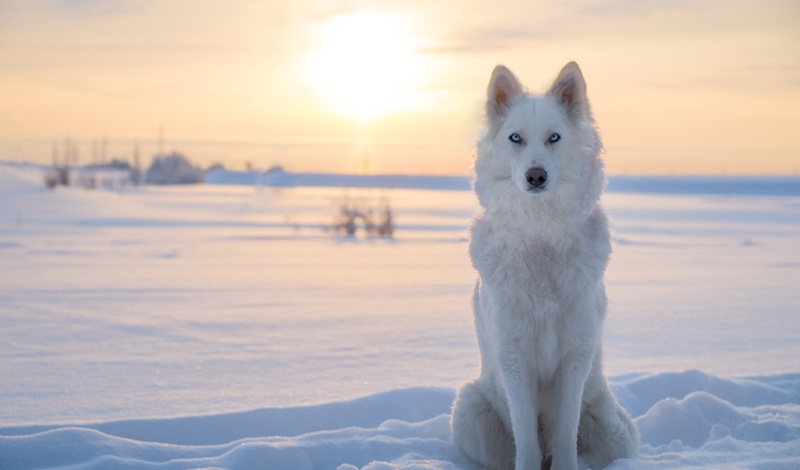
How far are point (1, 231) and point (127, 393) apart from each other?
10.1 m

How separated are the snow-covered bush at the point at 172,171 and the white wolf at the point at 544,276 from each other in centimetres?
3486

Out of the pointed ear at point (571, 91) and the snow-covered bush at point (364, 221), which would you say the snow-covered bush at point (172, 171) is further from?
the pointed ear at point (571, 91)

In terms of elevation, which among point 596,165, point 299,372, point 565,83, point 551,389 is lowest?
point 299,372

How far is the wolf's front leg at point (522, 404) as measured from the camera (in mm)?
3129

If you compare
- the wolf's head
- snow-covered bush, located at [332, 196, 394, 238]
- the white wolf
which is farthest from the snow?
snow-covered bush, located at [332, 196, 394, 238]

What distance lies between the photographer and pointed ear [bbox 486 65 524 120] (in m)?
3.36

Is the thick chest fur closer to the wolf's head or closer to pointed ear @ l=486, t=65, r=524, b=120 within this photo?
the wolf's head

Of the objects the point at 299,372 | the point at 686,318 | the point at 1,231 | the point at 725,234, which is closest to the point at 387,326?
the point at 299,372

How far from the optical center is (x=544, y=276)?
313cm

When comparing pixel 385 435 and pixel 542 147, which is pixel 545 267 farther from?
pixel 385 435

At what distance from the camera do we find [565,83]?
3.37 m

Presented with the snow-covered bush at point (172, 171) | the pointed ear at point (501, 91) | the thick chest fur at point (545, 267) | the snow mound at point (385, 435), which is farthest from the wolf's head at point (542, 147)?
the snow-covered bush at point (172, 171)

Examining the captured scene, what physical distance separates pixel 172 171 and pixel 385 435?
116 feet

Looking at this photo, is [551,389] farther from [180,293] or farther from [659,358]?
[180,293]
